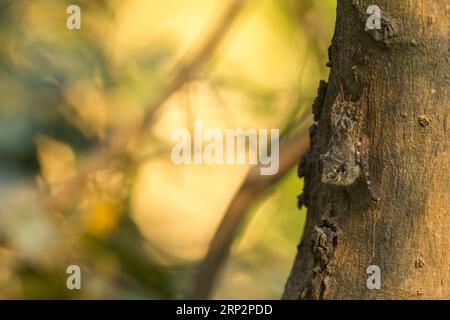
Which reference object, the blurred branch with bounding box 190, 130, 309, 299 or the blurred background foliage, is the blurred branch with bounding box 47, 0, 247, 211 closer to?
the blurred background foliage

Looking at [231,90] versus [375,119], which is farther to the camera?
[231,90]

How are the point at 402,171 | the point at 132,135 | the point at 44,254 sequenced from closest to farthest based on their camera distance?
the point at 402,171 → the point at 44,254 → the point at 132,135

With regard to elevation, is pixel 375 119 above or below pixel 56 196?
below

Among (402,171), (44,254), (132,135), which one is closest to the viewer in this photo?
(402,171)

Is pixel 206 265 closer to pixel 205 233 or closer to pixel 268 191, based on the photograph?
pixel 205 233

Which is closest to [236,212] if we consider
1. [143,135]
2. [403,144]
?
[143,135]

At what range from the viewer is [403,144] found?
2.41ft

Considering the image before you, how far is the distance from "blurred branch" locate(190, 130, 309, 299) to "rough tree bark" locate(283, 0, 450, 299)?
2.30 ft

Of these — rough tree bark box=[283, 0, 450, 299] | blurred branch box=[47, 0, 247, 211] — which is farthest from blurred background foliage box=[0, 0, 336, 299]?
rough tree bark box=[283, 0, 450, 299]

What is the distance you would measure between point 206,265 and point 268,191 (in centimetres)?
20

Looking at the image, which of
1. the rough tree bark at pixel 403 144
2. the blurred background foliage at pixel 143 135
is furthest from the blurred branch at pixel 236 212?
the rough tree bark at pixel 403 144

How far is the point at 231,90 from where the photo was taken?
60.4 inches
